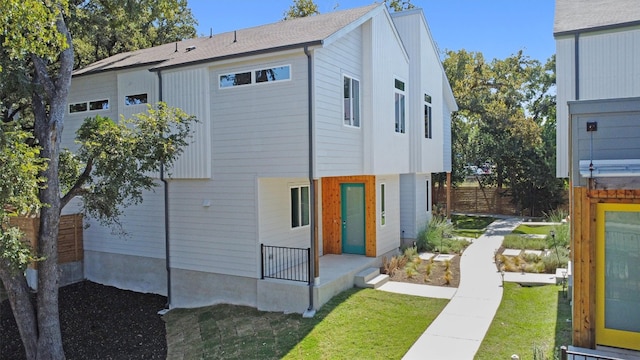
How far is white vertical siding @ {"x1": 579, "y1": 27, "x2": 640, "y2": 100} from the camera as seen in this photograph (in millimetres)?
9773

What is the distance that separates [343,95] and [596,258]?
6609mm

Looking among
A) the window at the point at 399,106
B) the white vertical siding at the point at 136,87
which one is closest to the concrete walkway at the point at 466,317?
the window at the point at 399,106

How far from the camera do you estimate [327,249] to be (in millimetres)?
13984

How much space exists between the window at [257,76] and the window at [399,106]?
15.9 ft

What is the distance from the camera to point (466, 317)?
9.10 metres

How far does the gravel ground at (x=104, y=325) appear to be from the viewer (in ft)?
32.3

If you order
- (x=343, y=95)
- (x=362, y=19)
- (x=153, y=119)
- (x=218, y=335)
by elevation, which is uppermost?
(x=362, y=19)

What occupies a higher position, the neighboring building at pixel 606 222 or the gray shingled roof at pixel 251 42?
the gray shingled roof at pixel 251 42

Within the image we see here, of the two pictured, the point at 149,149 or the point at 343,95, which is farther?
the point at 343,95

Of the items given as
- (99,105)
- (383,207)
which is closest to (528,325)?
(383,207)

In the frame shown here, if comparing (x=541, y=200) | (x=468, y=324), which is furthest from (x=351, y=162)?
(x=541, y=200)

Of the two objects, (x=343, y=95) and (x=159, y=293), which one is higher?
(x=343, y=95)

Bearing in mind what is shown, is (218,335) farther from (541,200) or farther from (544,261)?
(541,200)

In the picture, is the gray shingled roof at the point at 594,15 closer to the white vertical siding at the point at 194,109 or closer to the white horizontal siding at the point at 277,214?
the white horizontal siding at the point at 277,214
